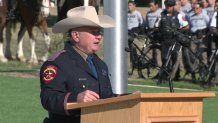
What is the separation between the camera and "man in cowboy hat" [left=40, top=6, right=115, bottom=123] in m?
5.89

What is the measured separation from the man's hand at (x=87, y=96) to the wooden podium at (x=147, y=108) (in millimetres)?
90

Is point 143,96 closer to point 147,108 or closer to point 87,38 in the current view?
point 147,108

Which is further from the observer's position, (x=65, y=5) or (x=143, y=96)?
(x=65, y=5)

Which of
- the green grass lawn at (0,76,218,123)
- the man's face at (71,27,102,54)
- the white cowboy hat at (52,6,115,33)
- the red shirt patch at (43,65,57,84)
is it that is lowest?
the green grass lawn at (0,76,218,123)

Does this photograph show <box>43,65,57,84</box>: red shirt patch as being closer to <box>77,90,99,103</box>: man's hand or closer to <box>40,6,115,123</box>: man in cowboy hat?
<box>40,6,115,123</box>: man in cowboy hat

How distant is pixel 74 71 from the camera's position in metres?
6.05

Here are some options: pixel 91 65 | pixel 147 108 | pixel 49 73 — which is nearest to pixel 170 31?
pixel 91 65

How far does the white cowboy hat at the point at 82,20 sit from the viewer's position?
6031 mm

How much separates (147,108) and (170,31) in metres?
15.1

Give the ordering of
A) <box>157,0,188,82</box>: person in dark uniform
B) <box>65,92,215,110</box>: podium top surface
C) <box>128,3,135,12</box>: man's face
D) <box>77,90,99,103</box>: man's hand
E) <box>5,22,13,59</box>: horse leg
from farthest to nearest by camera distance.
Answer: <box>5,22,13,59</box>: horse leg < <box>128,3,135,12</box>: man's face < <box>157,0,188,82</box>: person in dark uniform < <box>77,90,99,103</box>: man's hand < <box>65,92,215,110</box>: podium top surface

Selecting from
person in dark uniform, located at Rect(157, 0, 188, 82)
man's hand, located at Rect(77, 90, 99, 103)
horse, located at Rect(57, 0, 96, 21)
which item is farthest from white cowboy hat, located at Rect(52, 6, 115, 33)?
horse, located at Rect(57, 0, 96, 21)

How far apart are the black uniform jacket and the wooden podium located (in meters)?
0.37

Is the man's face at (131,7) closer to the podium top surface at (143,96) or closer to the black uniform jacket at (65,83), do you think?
the black uniform jacket at (65,83)

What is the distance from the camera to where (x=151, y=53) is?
72.8ft
